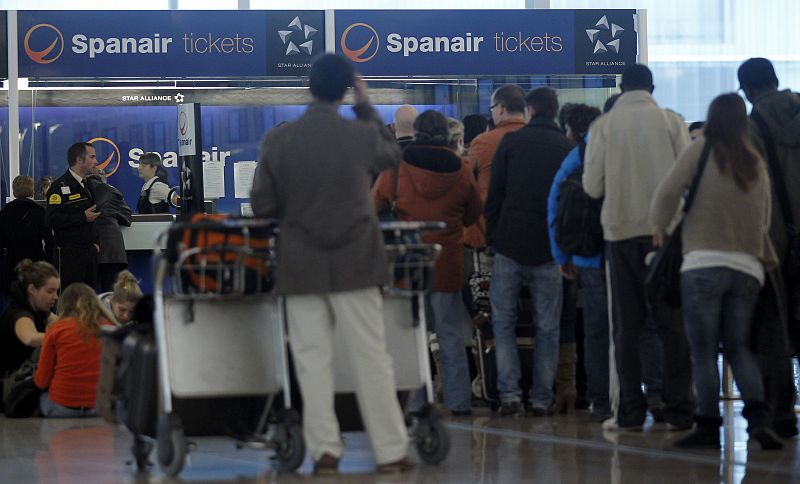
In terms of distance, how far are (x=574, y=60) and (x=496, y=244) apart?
6363 mm

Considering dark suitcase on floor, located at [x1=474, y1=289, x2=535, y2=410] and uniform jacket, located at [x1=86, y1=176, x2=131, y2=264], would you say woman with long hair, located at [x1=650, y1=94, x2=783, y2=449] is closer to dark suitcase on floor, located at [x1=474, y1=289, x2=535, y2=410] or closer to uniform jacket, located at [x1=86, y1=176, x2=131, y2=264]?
dark suitcase on floor, located at [x1=474, y1=289, x2=535, y2=410]

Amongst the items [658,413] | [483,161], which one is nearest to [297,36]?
[483,161]

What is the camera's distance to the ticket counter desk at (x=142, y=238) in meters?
12.3

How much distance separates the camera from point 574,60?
13617 millimetres

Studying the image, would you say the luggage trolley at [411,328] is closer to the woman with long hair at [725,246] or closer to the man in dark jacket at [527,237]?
the woman with long hair at [725,246]

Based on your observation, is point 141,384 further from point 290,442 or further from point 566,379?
point 566,379

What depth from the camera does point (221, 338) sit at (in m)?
5.66

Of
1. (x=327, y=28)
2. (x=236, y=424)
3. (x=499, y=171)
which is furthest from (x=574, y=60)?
(x=236, y=424)

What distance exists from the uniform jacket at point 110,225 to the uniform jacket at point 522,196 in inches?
195

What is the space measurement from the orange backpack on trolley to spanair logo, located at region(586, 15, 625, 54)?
336 inches

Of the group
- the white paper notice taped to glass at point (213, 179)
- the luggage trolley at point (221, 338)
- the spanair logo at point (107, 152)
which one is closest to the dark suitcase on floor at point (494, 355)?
the luggage trolley at point (221, 338)

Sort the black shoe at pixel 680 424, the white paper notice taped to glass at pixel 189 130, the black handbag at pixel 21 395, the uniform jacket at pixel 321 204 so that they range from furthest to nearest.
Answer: the white paper notice taped to glass at pixel 189 130
the black handbag at pixel 21 395
the black shoe at pixel 680 424
the uniform jacket at pixel 321 204

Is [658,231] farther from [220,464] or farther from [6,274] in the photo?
[6,274]

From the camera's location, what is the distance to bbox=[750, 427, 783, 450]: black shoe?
5941 mm
